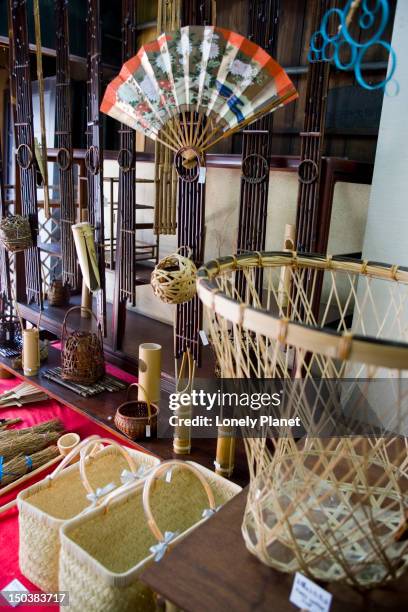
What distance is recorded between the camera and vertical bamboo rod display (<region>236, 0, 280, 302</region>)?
166cm

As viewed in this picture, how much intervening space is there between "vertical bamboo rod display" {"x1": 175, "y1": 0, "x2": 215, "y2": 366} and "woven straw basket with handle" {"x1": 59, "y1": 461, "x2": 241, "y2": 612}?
1.82ft

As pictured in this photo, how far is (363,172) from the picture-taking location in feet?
5.90

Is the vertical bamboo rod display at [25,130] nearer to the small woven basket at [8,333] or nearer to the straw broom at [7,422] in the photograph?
the small woven basket at [8,333]

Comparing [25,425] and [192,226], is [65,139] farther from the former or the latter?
[25,425]

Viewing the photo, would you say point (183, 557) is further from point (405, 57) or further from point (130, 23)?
point (130, 23)

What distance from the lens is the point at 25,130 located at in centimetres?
268

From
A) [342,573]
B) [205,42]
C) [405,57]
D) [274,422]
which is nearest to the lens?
[342,573]

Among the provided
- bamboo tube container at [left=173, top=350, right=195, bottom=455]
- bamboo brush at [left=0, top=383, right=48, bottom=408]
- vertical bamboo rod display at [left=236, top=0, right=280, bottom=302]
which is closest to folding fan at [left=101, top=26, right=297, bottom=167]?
A: vertical bamboo rod display at [left=236, top=0, right=280, bottom=302]

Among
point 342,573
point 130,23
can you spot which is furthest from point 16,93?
point 342,573

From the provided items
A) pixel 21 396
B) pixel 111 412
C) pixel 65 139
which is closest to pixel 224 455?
pixel 111 412

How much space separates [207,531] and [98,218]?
5.55 ft

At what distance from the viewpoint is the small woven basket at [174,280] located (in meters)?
1.57

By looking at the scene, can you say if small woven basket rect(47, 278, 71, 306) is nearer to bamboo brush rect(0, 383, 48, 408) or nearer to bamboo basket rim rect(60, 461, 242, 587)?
bamboo brush rect(0, 383, 48, 408)

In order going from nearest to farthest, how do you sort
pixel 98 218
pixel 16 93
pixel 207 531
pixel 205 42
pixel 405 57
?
pixel 207 531
pixel 405 57
pixel 205 42
pixel 98 218
pixel 16 93
